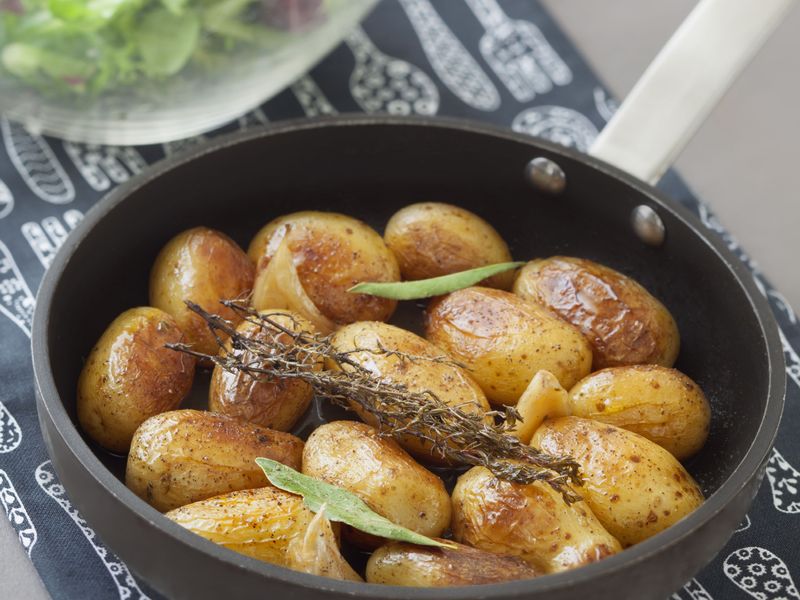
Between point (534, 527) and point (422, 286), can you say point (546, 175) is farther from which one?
point (534, 527)

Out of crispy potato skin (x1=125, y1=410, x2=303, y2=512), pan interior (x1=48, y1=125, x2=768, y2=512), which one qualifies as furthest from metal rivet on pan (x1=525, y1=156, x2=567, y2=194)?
crispy potato skin (x1=125, y1=410, x2=303, y2=512)

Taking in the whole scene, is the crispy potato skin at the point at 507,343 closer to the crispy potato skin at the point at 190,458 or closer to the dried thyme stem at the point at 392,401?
the dried thyme stem at the point at 392,401

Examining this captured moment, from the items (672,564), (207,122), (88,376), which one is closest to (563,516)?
(672,564)

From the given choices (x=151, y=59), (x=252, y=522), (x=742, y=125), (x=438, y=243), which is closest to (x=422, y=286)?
(x=438, y=243)

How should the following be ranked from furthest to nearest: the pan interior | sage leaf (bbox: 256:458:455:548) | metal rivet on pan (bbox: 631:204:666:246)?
metal rivet on pan (bbox: 631:204:666:246)
the pan interior
sage leaf (bbox: 256:458:455:548)

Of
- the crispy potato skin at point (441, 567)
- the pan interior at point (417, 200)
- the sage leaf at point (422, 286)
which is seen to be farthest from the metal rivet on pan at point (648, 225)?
the crispy potato skin at point (441, 567)

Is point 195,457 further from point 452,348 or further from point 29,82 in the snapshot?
point 29,82

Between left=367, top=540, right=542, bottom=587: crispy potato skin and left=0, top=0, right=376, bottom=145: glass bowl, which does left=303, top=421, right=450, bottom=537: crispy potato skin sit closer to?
left=367, top=540, right=542, bottom=587: crispy potato skin
